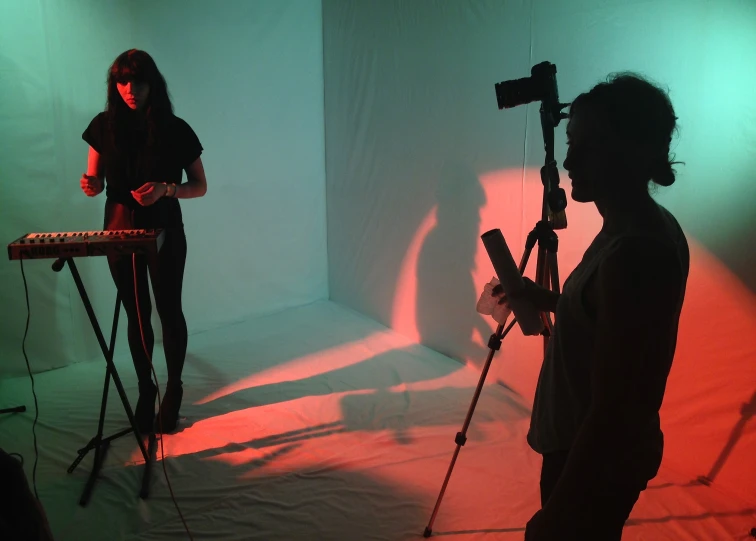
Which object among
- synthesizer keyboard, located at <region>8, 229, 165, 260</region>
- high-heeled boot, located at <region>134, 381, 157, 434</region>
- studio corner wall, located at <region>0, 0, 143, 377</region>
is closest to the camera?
synthesizer keyboard, located at <region>8, 229, 165, 260</region>

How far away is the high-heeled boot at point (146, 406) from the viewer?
2.11 meters

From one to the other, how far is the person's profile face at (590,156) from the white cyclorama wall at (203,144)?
2.46 meters

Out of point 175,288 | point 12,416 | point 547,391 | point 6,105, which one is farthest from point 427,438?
point 6,105

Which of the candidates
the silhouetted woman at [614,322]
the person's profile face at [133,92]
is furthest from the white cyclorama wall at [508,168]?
the person's profile face at [133,92]

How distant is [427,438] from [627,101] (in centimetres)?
165

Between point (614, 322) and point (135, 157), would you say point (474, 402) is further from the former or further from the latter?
point (135, 157)

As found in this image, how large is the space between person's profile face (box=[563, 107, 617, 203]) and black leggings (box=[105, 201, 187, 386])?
146 centimetres

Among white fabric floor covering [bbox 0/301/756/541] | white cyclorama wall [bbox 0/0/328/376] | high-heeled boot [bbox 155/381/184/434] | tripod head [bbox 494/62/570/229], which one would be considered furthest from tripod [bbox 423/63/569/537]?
white cyclorama wall [bbox 0/0/328/376]

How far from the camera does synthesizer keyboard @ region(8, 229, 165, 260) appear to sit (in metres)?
1.46

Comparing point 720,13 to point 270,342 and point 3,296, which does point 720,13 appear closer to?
point 270,342

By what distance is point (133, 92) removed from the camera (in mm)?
1854

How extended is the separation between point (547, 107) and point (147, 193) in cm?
129

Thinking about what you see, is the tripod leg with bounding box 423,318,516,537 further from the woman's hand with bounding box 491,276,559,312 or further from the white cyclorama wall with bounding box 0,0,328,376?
the white cyclorama wall with bounding box 0,0,328,376

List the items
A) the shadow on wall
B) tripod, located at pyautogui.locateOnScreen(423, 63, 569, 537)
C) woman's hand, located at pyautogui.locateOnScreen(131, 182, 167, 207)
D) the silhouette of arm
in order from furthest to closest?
the shadow on wall
woman's hand, located at pyautogui.locateOnScreen(131, 182, 167, 207)
tripod, located at pyautogui.locateOnScreen(423, 63, 569, 537)
the silhouette of arm
